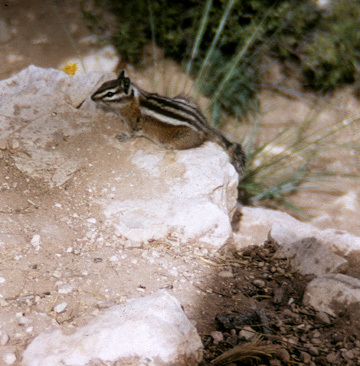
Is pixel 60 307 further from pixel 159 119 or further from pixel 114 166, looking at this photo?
pixel 159 119

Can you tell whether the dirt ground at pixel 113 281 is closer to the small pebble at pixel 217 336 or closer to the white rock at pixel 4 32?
the small pebble at pixel 217 336

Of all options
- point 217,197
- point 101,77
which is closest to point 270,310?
point 217,197

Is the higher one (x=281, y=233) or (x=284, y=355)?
(x=284, y=355)

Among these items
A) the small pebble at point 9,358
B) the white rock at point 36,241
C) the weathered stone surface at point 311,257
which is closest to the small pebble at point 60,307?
the small pebble at point 9,358

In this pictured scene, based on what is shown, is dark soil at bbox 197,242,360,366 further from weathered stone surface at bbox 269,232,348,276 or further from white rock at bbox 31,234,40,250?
white rock at bbox 31,234,40,250

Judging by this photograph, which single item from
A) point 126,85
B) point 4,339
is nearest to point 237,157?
point 126,85

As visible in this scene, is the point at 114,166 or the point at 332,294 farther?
the point at 114,166
